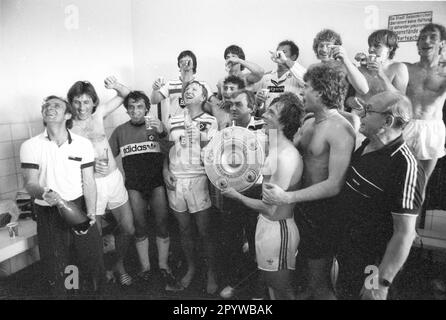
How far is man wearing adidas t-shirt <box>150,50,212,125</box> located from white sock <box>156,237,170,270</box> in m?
0.72

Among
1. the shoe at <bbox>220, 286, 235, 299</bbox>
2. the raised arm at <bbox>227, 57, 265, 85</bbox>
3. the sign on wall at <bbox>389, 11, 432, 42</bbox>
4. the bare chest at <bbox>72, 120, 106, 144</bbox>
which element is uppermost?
the sign on wall at <bbox>389, 11, 432, 42</bbox>

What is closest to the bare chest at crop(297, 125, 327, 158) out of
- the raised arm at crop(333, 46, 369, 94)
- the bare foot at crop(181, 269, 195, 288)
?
the raised arm at crop(333, 46, 369, 94)

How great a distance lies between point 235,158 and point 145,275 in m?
0.91

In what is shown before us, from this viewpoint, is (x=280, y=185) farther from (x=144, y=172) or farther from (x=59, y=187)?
(x=59, y=187)

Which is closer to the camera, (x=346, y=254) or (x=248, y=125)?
(x=346, y=254)

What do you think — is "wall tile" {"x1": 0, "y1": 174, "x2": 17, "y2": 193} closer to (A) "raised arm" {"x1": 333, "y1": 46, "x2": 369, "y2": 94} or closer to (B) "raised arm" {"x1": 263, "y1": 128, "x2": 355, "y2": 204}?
(B) "raised arm" {"x1": 263, "y1": 128, "x2": 355, "y2": 204}

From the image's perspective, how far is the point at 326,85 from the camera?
160 cm

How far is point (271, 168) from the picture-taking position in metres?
1.67

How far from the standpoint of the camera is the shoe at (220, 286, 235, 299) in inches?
74.1

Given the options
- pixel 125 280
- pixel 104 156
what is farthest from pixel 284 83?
pixel 125 280
